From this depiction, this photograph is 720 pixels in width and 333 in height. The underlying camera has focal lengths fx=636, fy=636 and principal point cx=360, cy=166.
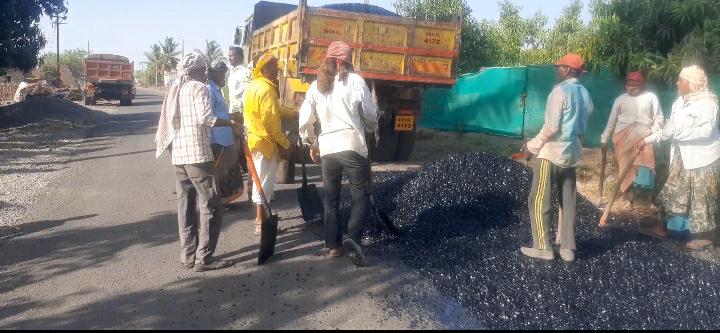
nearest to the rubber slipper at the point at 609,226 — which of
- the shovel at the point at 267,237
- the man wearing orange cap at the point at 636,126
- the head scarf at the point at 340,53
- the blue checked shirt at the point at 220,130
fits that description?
the man wearing orange cap at the point at 636,126

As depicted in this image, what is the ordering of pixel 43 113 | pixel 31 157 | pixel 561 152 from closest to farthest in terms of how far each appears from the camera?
pixel 561 152, pixel 31 157, pixel 43 113

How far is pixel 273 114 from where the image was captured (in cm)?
598

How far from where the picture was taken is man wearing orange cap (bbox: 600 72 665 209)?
23.0ft

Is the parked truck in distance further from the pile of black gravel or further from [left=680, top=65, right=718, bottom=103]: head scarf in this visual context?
[left=680, top=65, right=718, bottom=103]: head scarf

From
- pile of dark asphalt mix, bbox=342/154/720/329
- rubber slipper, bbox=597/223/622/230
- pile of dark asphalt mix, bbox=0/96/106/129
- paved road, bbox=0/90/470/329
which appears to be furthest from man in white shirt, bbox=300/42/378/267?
pile of dark asphalt mix, bbox=0/96/106/129

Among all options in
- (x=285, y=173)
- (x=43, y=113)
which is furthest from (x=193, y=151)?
(x=43, y=113)

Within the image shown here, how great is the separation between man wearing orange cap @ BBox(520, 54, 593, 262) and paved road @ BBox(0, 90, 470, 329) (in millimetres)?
1236

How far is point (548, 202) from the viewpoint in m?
5.29

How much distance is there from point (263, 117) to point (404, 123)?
4.71 meters

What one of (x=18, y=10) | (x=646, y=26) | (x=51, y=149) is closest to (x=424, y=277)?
(x=646, y=26)

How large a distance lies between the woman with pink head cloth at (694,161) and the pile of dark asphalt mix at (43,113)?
1955 centimetres

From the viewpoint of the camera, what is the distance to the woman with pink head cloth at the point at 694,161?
5820 millimetres

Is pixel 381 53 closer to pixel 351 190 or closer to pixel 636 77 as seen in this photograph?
pixel 636 77

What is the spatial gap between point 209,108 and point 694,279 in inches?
161
